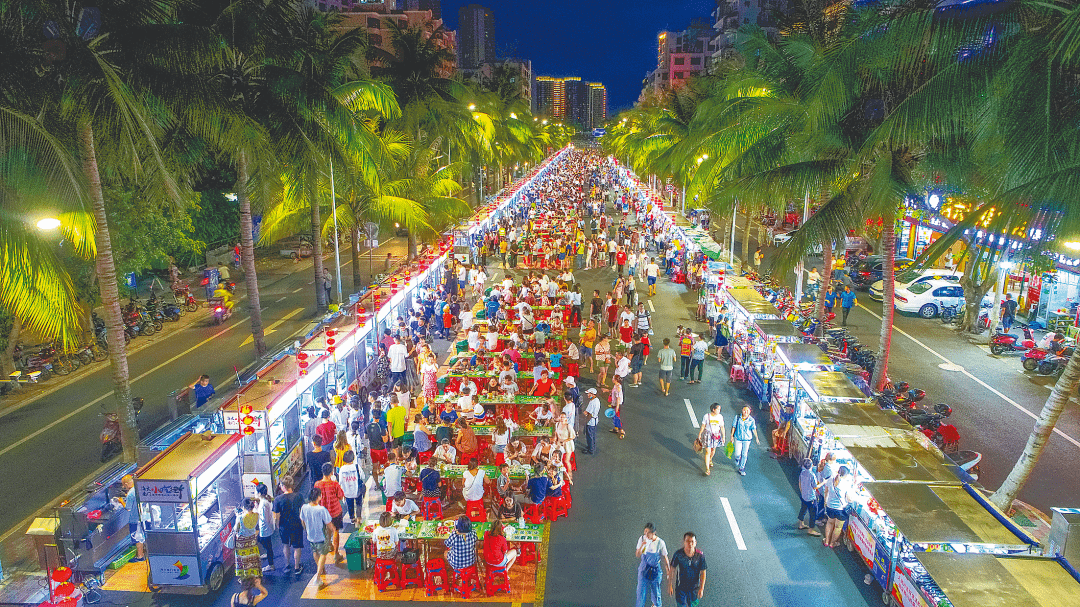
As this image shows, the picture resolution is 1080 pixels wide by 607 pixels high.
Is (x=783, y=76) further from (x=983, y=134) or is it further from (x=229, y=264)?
(x=229, y=264)

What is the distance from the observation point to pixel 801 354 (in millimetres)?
14844

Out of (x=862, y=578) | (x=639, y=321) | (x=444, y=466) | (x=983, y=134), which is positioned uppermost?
(x=983, y=134)

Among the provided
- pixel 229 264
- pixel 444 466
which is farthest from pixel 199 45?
pixel 229 264

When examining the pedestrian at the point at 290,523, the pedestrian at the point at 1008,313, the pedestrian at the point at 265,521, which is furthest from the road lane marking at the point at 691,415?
the pedestrian at the point at 1008,313

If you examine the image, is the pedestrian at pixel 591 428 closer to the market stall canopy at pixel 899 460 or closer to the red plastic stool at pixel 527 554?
the red plastic stool at pixel 527 554

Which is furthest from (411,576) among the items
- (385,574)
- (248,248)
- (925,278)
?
(925,278)

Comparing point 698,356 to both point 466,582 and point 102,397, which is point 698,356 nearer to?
point 466,582

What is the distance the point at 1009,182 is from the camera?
309 inches

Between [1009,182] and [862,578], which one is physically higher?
[1009,182]

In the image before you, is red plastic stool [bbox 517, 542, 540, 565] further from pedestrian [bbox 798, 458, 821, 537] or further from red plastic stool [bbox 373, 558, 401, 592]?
pedestrian [bbox 798, 458, 821, 537]

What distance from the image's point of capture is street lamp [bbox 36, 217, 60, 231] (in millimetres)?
8945

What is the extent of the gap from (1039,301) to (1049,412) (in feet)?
56.5

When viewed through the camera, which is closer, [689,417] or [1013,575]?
[1013,575]

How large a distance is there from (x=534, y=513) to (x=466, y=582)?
200cm
